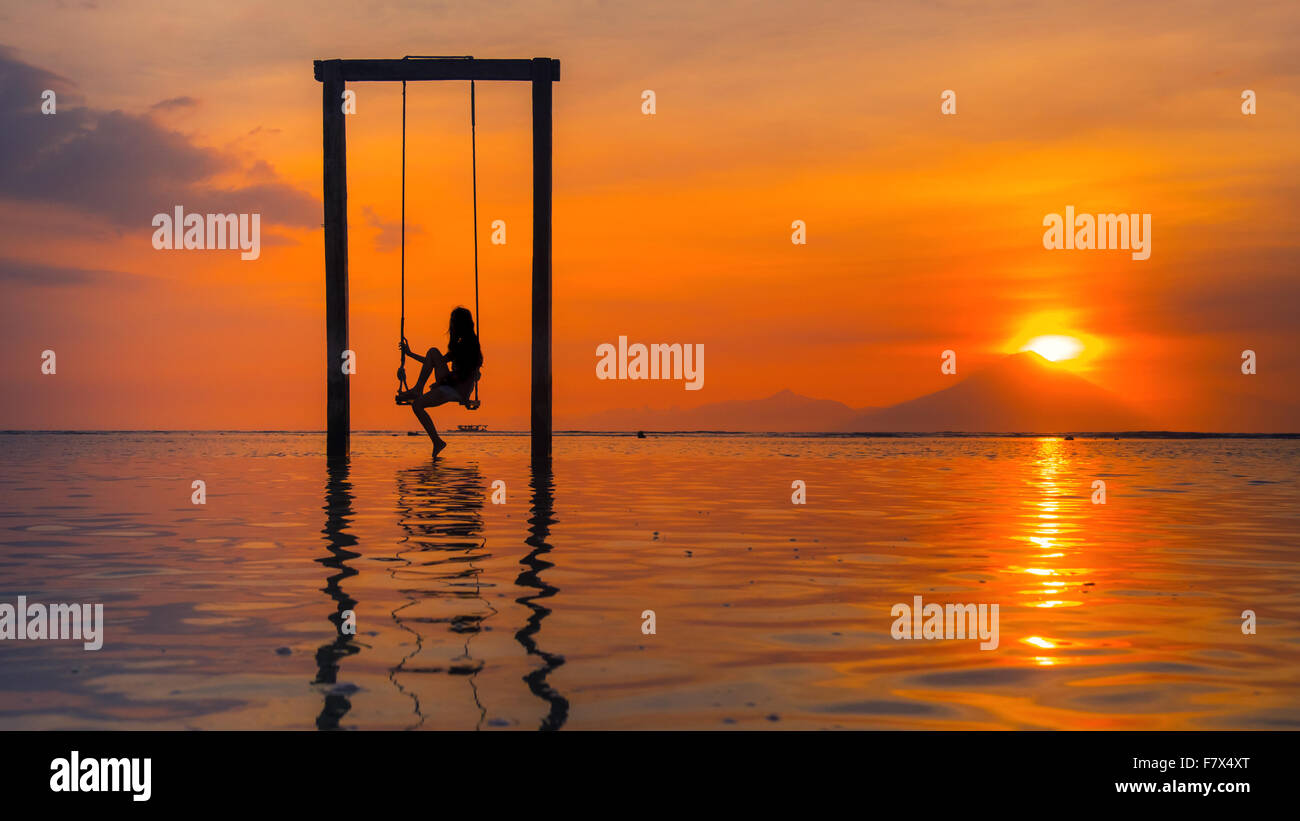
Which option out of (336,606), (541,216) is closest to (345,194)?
(541,216)

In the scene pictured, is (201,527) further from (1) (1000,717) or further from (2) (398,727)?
(1) (1000,717)

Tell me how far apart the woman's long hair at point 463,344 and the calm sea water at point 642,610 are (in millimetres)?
6525

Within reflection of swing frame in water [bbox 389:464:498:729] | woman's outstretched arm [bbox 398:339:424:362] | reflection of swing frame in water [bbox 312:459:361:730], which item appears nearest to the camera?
reflection of swing frame in water [bbox 312:459:361:730]

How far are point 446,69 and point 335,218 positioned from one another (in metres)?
2.83

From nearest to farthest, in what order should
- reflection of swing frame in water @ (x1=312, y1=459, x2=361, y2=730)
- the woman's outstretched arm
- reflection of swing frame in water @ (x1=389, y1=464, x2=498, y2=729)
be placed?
reflection of swing frame in water @ (x1=312, y1=459, x2=361, y2=730) < reflection of swing frame in water @ (x1=389, y1=464, x2=498, y2=729) < the woman's outstretched arm

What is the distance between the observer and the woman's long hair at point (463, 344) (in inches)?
698

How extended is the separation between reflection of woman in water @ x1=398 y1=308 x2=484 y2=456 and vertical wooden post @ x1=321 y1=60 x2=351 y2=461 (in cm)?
128

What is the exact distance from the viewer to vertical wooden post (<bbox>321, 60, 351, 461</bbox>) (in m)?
17.6

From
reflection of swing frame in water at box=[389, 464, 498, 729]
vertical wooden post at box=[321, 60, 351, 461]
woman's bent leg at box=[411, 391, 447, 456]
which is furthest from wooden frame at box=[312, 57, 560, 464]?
reflection of swing frame in water at box=[389, 464, 498, 729]

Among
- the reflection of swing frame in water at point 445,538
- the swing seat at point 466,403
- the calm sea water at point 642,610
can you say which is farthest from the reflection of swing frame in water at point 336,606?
the swing seat at point 466,403

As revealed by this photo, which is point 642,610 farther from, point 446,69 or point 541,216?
point 446,69

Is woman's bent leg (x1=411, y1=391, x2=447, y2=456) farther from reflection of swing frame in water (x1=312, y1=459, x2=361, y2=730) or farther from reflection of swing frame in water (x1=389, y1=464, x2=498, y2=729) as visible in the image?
reflection of swing frame in water (x1=312, y1=459, x2=361, y2=730)
